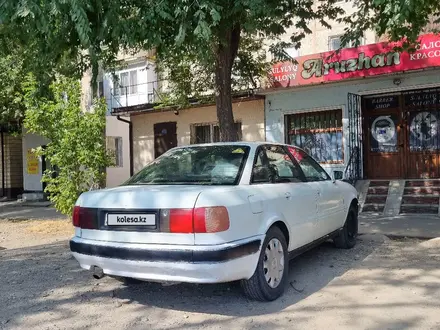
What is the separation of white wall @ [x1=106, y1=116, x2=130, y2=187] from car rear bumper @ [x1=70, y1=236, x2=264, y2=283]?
14.4 metres

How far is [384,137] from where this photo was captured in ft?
39.7

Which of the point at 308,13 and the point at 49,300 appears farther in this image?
the point at 308,13

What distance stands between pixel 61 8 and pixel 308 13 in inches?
205

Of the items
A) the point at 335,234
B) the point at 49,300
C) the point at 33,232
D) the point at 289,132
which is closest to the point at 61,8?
the point at 49,300

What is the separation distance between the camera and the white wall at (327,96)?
36.5ft

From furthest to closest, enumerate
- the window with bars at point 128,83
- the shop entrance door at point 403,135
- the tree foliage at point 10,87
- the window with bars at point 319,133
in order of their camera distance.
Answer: the window with bars at point 128,83
the tree foliage at point 10,87
the window with bars at point 319,133
the shop entrance door at point 403,135

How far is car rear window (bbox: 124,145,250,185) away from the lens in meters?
4.38

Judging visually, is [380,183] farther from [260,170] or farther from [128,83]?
[128,83]

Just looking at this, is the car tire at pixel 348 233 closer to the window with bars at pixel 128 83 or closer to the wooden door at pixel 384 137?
the wooden door at pixel 384 137

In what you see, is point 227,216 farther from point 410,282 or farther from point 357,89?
point 357,89

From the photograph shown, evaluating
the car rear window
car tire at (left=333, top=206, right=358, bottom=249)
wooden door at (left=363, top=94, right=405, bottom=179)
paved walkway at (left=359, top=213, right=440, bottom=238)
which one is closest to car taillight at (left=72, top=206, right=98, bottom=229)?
the car rear window

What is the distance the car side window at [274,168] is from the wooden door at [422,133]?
7.48 m

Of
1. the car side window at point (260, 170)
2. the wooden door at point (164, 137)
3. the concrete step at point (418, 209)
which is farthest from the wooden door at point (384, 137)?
the car side window at point (260, 170)

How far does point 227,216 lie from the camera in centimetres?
373
